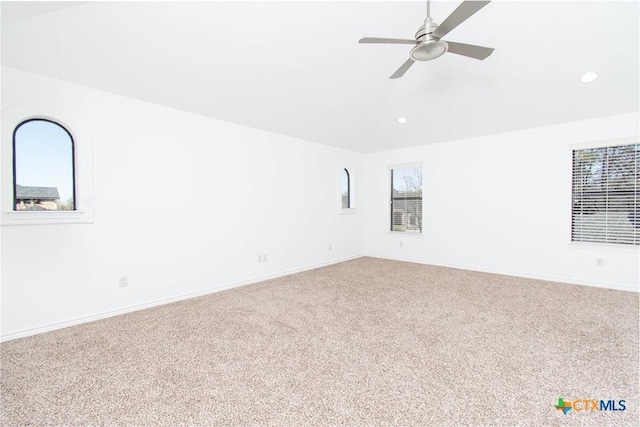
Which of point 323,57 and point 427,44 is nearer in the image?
point 427,44

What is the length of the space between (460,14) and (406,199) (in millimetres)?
4316

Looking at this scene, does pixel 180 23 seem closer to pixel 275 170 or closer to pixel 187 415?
pixel 275 170

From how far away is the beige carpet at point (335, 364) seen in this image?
162cm

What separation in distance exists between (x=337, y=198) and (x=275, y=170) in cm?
161

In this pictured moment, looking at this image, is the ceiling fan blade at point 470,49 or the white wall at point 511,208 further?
the white wall at point 511,208

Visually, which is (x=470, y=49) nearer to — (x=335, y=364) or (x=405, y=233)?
(x=335, y=364)

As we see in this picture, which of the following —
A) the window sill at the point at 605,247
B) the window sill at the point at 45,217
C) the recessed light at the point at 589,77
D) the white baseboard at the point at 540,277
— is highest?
the recessed light at the point at 589,77

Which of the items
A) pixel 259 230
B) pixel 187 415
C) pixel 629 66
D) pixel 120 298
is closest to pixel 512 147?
pixel 629 66

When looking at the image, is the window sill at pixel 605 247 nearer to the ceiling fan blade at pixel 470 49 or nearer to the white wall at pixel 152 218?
the ceiling fan blade at pixel 470 49

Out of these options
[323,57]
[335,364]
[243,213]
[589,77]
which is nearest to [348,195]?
[243,213]

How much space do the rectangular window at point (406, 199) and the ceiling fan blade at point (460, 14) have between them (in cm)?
383

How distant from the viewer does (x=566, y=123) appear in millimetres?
4156

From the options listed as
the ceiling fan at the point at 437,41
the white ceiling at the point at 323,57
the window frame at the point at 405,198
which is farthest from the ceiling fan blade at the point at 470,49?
the window frame at the point at 405,198

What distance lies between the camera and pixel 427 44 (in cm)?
221
